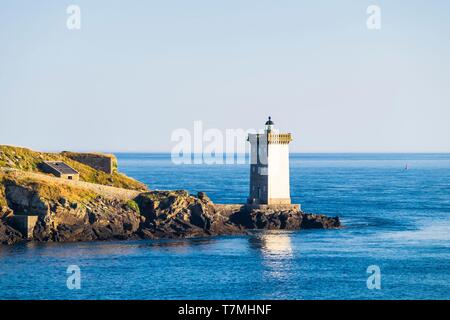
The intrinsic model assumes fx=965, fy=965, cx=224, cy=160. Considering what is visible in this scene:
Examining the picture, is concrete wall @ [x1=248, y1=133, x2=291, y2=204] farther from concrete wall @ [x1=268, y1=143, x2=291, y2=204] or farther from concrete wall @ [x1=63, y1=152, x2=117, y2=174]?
concrete wall @ [x1=63, y1=152, x2=117, y2=174]

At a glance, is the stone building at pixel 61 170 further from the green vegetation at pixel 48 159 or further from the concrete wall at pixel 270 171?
the concrete wall at pixel 270 171

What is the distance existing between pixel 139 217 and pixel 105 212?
316 cm

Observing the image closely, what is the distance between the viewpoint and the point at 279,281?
5888cm

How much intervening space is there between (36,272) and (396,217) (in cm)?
4487

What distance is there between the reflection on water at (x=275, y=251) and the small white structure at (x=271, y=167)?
4.87 m

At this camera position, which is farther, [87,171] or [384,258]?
[87,171]

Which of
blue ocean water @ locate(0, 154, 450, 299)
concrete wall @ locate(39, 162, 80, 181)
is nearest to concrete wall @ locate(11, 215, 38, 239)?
Result: blue ocean water @ locate(0, 154, 450, 299)

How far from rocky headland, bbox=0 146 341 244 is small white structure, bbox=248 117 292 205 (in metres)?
1.28

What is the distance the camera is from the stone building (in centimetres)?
8275

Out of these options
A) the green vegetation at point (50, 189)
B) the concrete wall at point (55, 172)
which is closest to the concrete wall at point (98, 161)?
the concrete wall at point (55, 172)

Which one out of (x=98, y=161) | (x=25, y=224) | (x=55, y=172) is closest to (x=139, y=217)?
(x=25, y=224)

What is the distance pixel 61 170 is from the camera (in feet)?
275

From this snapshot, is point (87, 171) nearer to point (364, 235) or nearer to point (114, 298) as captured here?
point (364, 235)
